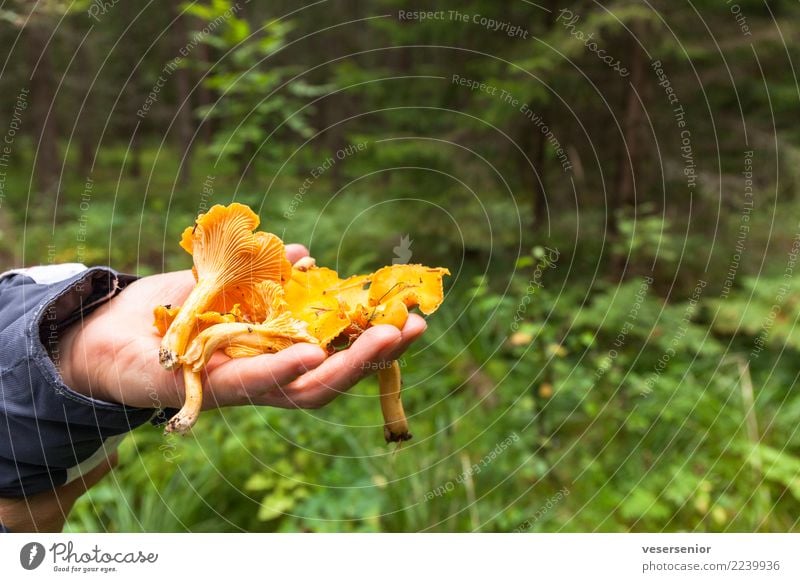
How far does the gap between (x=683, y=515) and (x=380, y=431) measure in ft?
7.18

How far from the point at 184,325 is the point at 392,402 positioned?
763mm

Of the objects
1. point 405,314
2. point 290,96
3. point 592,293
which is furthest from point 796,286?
point 290,96

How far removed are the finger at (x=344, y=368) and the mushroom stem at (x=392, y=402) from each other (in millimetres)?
216

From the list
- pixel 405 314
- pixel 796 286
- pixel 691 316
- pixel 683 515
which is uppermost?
pixel 405 314

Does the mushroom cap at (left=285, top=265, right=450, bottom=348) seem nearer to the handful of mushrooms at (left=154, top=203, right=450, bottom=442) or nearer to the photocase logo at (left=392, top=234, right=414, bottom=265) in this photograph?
the handful of mushrooms at (left=154, top=203, right=450, bottom=442)

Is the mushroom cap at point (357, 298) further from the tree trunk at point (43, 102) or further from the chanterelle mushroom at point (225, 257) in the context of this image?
the tree trunk at point (43, 102)

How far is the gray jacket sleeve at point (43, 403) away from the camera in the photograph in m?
1.92

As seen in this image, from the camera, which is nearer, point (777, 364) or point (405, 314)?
point (405, 314)

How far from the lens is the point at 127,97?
16547mm

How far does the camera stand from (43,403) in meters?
1.93

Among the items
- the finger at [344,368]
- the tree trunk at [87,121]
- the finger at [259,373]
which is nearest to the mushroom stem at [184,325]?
the finger at [259,373]

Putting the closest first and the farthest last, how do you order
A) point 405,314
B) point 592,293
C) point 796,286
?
point 405,314 < point 796,286 < point 592,293

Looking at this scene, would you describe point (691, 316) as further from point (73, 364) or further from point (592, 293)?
point (73, 364)
